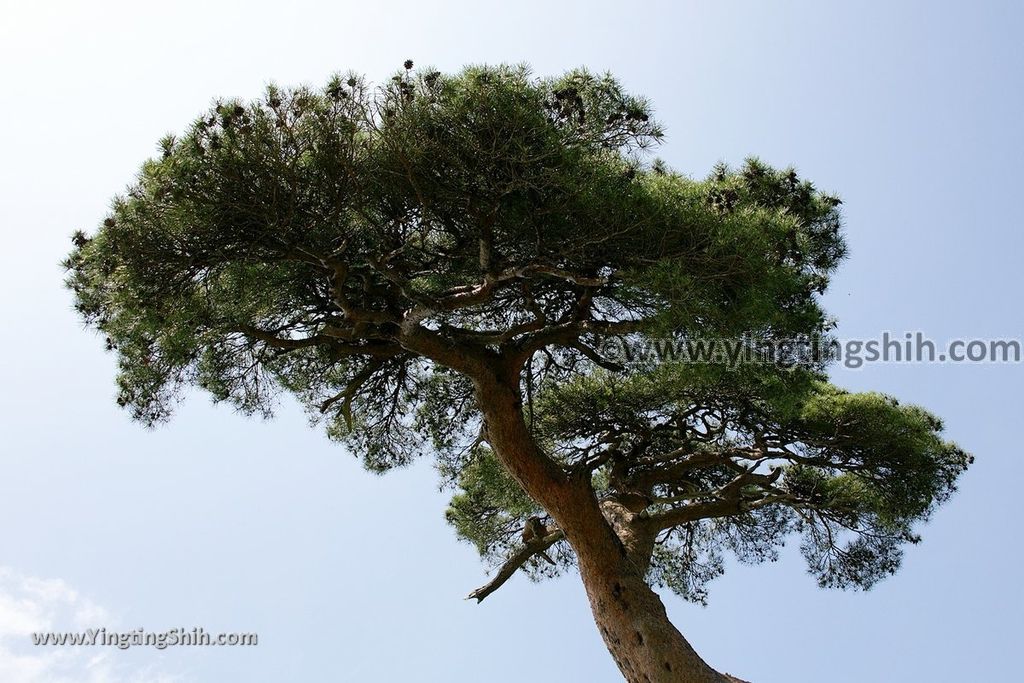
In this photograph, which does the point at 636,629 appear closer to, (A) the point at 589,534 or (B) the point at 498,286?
(A) the point at 589,534

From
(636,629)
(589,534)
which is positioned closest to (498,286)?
(589,534)

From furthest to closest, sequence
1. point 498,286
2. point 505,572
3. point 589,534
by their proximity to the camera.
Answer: point 505,572 < point 589,534 < point 498,286

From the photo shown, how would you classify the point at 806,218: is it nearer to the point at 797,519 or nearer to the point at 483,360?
the point at 483,360

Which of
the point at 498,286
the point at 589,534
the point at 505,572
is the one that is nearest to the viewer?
the point at 498,286

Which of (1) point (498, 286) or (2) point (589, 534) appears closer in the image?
(1) point (498, 286)

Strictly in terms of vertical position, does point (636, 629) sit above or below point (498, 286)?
below

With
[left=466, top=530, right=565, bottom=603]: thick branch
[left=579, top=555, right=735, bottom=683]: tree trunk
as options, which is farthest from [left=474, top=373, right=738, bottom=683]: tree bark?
[left=466, top=530, right=565, bottom=603]: thick branch

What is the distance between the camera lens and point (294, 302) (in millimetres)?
7184

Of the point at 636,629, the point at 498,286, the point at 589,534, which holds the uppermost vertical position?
the point at 498,286

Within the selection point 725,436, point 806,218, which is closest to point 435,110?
point 806,218

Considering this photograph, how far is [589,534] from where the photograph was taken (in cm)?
713

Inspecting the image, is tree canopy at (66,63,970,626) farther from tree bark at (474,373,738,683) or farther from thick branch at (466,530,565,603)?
thick branch at (466,530,565,603)

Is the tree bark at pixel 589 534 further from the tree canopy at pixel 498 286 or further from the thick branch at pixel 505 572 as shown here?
the thick branch at pixel 505 572

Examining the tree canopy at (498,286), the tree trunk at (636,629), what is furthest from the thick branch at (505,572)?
the tree trunk at (636,629)
